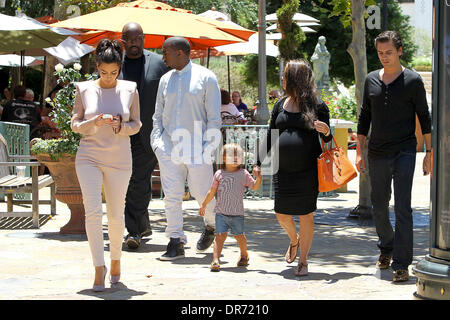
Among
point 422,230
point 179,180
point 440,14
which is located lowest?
point 422,230

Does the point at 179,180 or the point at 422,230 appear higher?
the point at 179,180

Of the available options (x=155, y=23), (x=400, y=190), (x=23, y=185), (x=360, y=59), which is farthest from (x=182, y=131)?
(x=360, y=59)

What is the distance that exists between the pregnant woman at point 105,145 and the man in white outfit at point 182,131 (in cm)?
119

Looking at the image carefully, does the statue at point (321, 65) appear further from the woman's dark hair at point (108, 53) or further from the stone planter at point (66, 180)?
the woman's dark hair at point (108, 53)

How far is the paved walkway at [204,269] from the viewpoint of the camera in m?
5.90

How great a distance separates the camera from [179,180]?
294 inches

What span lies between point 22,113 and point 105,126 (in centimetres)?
915

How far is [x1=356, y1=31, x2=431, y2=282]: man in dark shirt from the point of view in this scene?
21.1 feet

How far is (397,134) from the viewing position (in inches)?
257

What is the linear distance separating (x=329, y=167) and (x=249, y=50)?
1168 centimetres

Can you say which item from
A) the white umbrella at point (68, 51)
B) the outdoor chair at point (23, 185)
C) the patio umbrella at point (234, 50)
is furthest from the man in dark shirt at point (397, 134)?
the white umbrella at point (68, 51)

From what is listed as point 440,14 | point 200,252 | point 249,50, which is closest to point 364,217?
point 200,252
